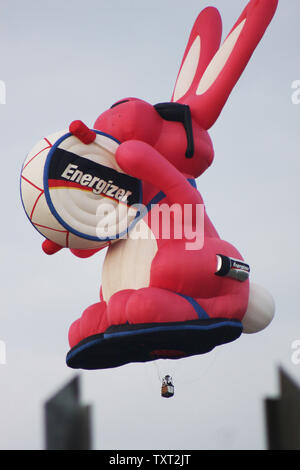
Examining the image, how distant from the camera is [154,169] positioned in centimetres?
677

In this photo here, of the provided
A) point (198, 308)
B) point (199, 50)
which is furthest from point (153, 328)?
point (199, 50)

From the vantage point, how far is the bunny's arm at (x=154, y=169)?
6.76m

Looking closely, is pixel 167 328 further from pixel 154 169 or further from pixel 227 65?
pixel 227 65

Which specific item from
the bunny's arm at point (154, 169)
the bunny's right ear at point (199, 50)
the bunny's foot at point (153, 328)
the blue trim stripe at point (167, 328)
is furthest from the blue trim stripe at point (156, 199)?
the bunny's right ear at point (199, 50)

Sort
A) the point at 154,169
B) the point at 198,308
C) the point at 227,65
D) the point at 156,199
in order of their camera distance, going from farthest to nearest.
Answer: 1. the point at 227,65
2. the point at 156,199
3. the point at 154,169
4. the point at 198,308

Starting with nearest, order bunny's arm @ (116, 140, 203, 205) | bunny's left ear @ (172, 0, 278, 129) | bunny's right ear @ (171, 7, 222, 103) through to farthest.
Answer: bunny's arm @ (116, 140, 203, 205) → bunny's left ear @ (172, 0, 278, 129) → bunny's right ear @ (171, 7, 222, 103)

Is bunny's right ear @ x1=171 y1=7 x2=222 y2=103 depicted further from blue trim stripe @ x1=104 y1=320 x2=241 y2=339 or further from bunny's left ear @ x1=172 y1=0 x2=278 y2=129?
blue trim stripe @ x1=104 y1=320 x2=241 y2=339

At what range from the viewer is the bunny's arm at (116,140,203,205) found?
22.2ft

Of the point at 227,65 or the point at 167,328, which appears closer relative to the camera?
the point at 167,328

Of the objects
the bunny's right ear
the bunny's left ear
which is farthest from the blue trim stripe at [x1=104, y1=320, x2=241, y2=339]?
the bunny's right ear

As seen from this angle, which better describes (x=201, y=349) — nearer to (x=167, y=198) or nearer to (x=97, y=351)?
(x=97, y=351)

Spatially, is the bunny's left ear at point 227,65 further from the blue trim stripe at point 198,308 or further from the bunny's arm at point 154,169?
the blue trim stripe at point 198,308
